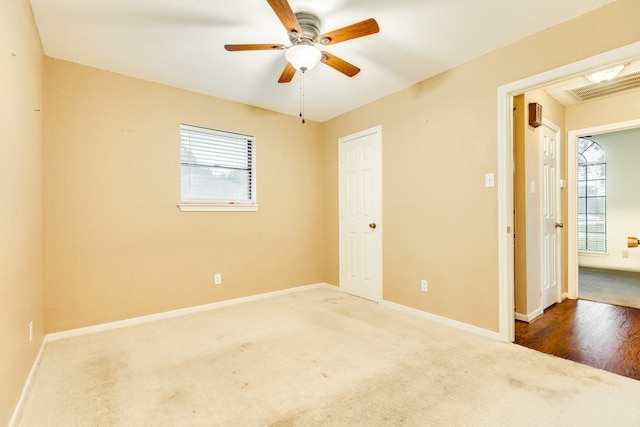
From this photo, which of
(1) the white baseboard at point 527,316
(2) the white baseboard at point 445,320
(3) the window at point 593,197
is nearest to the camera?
(2) the white baseboard at point 445,320

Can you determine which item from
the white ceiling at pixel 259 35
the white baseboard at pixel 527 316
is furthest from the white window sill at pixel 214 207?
the white baseboard at pixel 527 316

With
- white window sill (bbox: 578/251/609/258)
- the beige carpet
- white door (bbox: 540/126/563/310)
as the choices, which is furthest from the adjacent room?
white window sill (bbox: 578/251/609/258)

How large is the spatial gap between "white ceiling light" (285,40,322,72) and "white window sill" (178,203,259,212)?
2.03 metres

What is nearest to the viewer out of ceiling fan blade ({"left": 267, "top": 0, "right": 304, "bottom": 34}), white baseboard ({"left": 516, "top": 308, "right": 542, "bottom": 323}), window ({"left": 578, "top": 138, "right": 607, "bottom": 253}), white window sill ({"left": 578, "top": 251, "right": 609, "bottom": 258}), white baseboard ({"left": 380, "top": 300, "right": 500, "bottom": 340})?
ceiling fan blade ({"left": 267, "top": 0, "right": 304, "bottom": 34})

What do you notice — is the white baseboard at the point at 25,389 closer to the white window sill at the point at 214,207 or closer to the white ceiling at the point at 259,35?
the white window sill at the point at 214,207

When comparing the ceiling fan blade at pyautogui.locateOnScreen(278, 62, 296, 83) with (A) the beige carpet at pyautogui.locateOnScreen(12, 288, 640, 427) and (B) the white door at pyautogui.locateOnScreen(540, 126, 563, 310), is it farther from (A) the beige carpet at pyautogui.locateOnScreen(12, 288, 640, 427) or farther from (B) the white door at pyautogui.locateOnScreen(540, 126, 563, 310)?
(B) the white door at pyautogui.locateOnScreen(540, 126, 563, 310)

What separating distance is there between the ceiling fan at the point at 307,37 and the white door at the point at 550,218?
8.88 feet

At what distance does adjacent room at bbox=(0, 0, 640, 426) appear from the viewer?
1.76m

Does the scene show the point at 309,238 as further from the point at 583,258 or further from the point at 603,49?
the point at 583,258

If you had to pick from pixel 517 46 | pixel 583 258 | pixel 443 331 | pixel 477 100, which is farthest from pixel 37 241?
pixel 583 258

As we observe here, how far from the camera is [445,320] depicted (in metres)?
2.97

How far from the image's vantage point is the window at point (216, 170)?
3436 millimetres

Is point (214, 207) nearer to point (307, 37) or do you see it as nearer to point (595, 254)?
point (307, 37)

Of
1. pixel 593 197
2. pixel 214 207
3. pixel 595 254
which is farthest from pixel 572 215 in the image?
pixel 214 207
